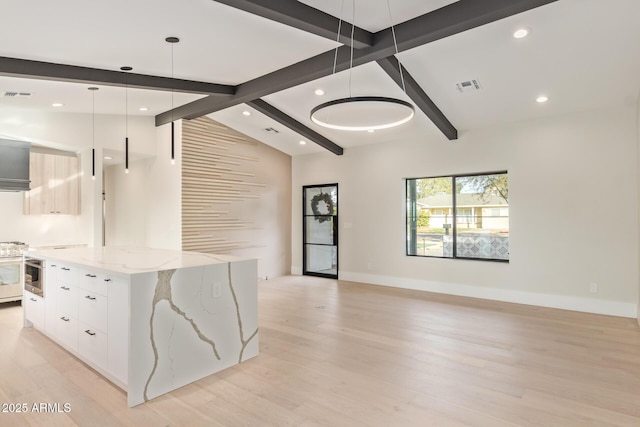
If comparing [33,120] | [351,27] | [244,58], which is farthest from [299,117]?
[33,120]

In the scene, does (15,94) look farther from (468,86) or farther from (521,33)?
(521,33)

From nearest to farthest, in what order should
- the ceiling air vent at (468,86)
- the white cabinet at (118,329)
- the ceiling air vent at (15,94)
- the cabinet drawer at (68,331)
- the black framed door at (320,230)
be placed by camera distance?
1. the white cabinet at (118,329)
2. the cabinet drawer at (68,331)
3. the ceiling air vent at (468,86)
4. the ceiling air vent at (15,94)
5. the black framed door at (320,230)

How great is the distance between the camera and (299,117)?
6.68 m

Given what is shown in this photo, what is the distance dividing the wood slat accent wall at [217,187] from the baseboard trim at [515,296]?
8.99 ft

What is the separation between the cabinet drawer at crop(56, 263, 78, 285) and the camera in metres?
3.54

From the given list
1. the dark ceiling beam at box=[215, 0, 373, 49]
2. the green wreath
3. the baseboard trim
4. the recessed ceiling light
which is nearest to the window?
the baseboard trim

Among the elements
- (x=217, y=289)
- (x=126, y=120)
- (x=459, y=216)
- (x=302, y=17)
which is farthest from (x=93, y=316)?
(x=459, y=216)

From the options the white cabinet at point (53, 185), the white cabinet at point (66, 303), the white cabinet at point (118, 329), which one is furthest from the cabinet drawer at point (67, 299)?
the white cabinet at point (53, 185)

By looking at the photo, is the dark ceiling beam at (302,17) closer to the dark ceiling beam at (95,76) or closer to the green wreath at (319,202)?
the dark ceiling beam at (95,76)

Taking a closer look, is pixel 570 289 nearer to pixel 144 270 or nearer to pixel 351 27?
pixel 351 27

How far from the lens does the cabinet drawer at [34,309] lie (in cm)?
423

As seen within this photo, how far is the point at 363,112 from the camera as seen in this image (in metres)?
3.50

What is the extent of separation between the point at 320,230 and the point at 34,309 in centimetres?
543

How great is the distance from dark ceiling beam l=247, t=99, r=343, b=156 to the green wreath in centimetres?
105
